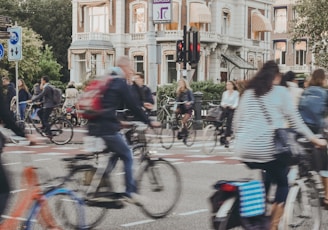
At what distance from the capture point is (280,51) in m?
65.9

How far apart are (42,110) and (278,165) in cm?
1260

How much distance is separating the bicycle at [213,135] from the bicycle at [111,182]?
7.72 m

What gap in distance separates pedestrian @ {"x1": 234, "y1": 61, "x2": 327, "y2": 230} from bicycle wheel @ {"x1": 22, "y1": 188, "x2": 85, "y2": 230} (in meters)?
1.65

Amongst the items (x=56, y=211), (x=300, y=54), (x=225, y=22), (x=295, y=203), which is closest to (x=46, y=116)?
(x=56, y=211)

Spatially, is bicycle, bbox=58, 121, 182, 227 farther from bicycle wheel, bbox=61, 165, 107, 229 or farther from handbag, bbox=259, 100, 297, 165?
handbag, bbox=259, 100, 297, 165

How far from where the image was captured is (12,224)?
17.7 feet

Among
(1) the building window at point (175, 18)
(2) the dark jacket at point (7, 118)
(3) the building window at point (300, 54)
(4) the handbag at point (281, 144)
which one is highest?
(1) the building window at point (175, 18)

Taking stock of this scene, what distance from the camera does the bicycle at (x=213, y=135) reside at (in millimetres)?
15975

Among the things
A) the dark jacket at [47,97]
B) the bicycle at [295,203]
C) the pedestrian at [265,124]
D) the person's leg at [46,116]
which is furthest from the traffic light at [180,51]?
the pedestrian at [265,124]

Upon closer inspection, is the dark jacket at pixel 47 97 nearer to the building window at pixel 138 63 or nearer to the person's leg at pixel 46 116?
the person's leg at pixel 46 116

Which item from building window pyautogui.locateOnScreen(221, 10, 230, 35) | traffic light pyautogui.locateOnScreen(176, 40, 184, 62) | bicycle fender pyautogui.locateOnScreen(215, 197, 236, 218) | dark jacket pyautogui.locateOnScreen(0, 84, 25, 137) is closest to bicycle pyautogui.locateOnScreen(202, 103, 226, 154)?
traffic light pyautogui.locateOnScreen(176, 40, 184, 62)

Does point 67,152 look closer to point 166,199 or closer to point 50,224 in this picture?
point 166,199

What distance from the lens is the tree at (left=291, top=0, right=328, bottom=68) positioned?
3356 cm

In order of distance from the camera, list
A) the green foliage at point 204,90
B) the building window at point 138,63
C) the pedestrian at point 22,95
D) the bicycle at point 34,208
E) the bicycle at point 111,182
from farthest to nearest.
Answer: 1. the building window at point 138,63
2. the green foliage at point 204,90
3. the pedestrian at point 22,95
4. the bicycle at point 111,182
5. the bicycle at point 34,208
